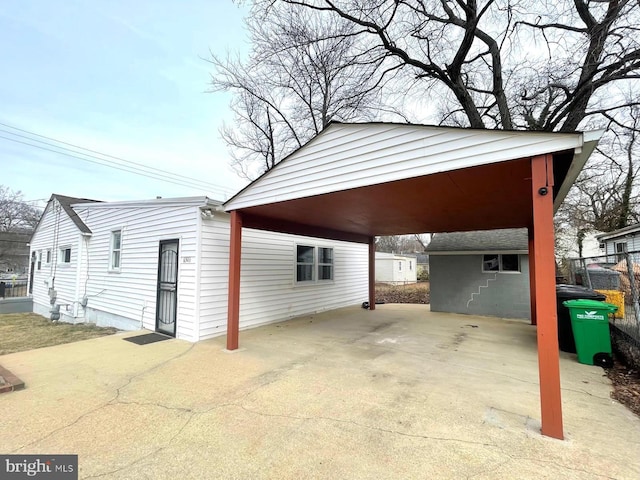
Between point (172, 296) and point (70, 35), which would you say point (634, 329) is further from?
point (70, 35)

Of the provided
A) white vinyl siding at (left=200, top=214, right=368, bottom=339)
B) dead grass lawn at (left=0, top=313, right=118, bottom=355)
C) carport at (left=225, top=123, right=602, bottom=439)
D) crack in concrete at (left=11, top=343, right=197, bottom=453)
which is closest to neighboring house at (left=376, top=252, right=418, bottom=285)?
white vinyl siding at (left=200, top=214, right=368, bottom=339)

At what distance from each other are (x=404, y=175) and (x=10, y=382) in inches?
209

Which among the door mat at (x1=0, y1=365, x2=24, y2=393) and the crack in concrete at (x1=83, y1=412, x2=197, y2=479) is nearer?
the crack in concrete at (x1=83, y1=412, x2=197, y2=479)

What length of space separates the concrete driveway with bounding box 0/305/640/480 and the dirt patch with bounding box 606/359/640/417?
139 mm

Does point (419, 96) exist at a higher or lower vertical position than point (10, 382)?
higher

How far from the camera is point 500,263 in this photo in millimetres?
9297

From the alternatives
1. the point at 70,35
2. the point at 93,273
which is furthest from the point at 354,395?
the point at 70,35

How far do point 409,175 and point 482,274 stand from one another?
7691 mm

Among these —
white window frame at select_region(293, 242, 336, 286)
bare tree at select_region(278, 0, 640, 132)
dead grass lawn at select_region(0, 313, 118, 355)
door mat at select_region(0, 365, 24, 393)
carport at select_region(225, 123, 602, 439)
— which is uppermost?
bare tree at select_region(278, 0, 640, 132)

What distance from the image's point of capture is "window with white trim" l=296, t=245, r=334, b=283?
9031mm

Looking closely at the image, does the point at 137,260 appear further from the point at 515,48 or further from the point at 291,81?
the point at 515,48

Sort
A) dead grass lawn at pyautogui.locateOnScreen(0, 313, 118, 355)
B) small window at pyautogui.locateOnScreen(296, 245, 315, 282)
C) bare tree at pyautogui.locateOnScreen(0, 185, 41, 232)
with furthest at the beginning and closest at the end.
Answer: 1. bare tree at pyautogui.locateOnScreen(0, 185, 41, 232)
2. small window at pyautogui.locateOnScreen(296, 245, 315, 282)
3. dead grass lawn at pyautogui.locateOnScreen(0, 313, 118, 355)

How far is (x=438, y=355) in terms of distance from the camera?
5074 mm

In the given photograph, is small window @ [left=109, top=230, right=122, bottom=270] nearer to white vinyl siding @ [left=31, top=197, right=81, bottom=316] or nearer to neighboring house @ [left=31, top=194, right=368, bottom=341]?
neighboring house @ [left=31, top=194, right=368, bottom=341]
